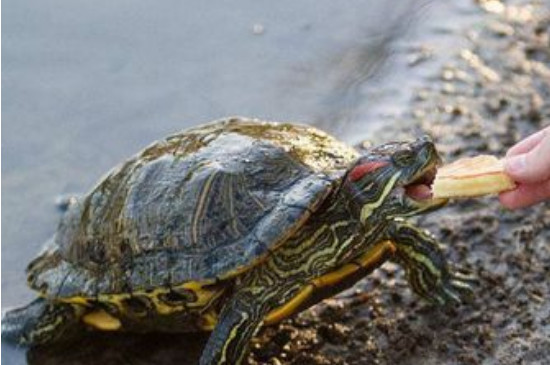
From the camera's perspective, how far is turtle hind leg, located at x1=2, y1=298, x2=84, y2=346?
4.32 m

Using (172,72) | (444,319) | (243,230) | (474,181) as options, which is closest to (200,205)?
(243,230)

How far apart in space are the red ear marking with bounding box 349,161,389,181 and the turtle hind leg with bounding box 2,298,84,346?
49.9 inches

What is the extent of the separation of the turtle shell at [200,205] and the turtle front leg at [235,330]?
135mm

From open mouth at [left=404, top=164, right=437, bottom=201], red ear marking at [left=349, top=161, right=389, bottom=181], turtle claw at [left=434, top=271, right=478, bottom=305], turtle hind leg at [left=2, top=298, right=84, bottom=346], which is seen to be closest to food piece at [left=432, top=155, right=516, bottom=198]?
open mouth at [left=404, top=164, right=437, bottom=201]

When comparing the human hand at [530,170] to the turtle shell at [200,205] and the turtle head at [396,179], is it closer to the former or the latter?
the turtle head at [396,179]

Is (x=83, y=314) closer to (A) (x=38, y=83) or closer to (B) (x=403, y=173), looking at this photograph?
(B) (x=403, y=173)

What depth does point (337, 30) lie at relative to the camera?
655cm

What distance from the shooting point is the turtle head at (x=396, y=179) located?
11.9 feet

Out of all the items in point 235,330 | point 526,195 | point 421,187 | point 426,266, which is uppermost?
point 421,187

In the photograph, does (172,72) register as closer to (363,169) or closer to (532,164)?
(363,169)

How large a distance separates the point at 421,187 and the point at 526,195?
36 centimetres

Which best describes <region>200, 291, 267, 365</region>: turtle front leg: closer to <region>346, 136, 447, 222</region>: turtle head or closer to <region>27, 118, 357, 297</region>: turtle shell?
<region>27, 118, 357, 297</region>: turtle shell

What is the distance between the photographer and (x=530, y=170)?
3.47 meters

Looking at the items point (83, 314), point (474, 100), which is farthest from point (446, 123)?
point (83, 314)
